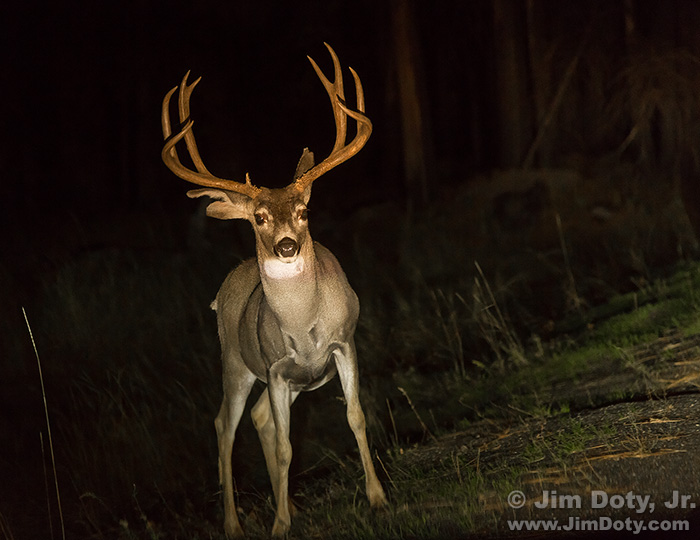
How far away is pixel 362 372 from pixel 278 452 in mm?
3554

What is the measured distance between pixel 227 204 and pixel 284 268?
0.67 m

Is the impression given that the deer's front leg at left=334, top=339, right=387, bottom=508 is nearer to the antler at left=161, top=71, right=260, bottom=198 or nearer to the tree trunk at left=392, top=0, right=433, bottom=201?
the antler at left=161, top=71, right=260, bottom=198

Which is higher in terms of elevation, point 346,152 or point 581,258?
point 346,152

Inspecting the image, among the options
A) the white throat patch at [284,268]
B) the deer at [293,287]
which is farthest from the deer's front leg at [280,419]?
the white throat patch at [284,268]

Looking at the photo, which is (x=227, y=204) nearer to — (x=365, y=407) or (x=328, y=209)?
(x=365, y=407)

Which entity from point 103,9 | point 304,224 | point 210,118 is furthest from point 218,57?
point 304,224

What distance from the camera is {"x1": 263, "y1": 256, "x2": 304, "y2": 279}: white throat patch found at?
6.55 metres

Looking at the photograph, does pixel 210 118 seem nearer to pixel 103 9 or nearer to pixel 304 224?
pixel 103 9

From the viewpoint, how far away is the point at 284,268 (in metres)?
6.56

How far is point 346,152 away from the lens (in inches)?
265

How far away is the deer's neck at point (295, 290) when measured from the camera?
21.6 feet

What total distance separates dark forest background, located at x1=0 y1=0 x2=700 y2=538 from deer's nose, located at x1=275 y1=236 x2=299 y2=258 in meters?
2.58

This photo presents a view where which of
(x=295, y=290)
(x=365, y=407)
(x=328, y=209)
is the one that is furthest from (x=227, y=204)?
(x=328, y=209)

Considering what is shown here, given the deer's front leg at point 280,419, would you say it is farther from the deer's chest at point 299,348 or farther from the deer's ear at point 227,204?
the deer's ear at point 227,204
